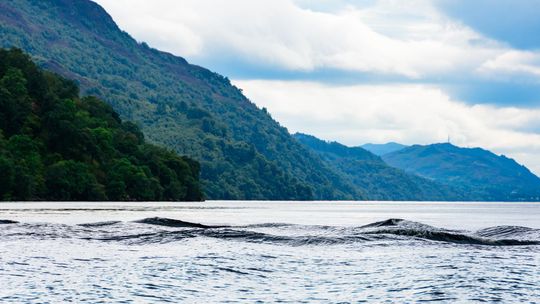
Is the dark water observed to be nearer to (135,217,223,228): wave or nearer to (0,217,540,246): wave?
(0,217,540,246): wave

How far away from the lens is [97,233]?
5522cm

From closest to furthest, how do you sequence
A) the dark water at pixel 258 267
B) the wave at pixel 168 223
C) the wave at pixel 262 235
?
the dark water at pixel 258 267 < the wave at pixel 262 235 < the wave at pixel 168 223

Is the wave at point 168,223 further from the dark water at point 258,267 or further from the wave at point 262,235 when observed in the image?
the dark water at point 258,267

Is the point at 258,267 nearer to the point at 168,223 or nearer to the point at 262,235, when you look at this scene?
the point at 262,235

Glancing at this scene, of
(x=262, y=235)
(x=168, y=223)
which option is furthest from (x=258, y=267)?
(x=168, y=223)

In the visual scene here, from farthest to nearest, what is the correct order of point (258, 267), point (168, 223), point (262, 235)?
point (168, 223) < point (262, 235) < point (258, 267)

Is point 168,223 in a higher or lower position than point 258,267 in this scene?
higher

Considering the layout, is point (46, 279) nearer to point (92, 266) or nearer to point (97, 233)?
point (92, 266)

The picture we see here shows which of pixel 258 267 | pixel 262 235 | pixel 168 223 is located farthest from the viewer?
pixel 168 223

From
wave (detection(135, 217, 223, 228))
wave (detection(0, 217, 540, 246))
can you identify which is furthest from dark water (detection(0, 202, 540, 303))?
wave (detection(135, 217, 223, 228))

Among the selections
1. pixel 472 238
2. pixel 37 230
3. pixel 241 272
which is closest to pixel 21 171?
pixel 37 230

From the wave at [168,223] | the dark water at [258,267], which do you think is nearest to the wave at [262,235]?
the dark water at [258,267]

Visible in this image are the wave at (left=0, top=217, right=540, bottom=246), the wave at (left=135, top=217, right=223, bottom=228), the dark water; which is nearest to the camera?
the dark water

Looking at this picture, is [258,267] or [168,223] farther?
[168,223]
